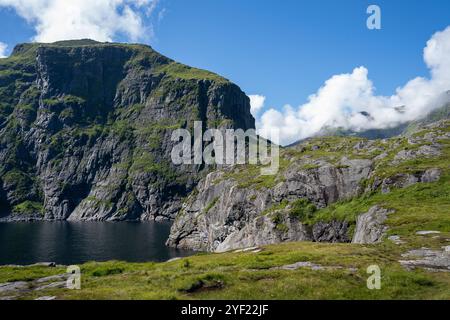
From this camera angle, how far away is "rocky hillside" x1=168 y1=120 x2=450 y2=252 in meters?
69.1

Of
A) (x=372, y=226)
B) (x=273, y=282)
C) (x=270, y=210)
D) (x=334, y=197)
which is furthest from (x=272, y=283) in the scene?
(x=270, y=210)

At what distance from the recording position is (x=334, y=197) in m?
109

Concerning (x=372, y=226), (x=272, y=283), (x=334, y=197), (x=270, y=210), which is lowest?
(x=272, y=283)

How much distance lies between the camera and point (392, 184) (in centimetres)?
8550

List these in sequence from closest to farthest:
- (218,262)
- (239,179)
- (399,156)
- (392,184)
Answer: (218,262) < (392,184) < (399,156) < (239,179)

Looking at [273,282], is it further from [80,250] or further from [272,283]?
[80,250]

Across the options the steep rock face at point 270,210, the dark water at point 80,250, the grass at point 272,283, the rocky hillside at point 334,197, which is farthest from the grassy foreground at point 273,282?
the dark water at point 80,250

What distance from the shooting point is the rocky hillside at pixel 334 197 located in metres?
69.1

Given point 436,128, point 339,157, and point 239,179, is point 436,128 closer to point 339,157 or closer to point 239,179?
point 339,157

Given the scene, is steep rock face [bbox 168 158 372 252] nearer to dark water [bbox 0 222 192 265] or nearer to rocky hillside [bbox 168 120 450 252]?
rocky hillside [bbox 168 120 450 252]

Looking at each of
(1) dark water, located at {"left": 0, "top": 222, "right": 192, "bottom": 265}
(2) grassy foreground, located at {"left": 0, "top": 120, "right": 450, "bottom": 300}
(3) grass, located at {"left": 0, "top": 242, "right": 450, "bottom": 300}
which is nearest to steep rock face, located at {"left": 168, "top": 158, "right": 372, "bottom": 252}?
(1) dark water, located at {"left": 0, "top": 222, "right": 192, "bottom": 265}
